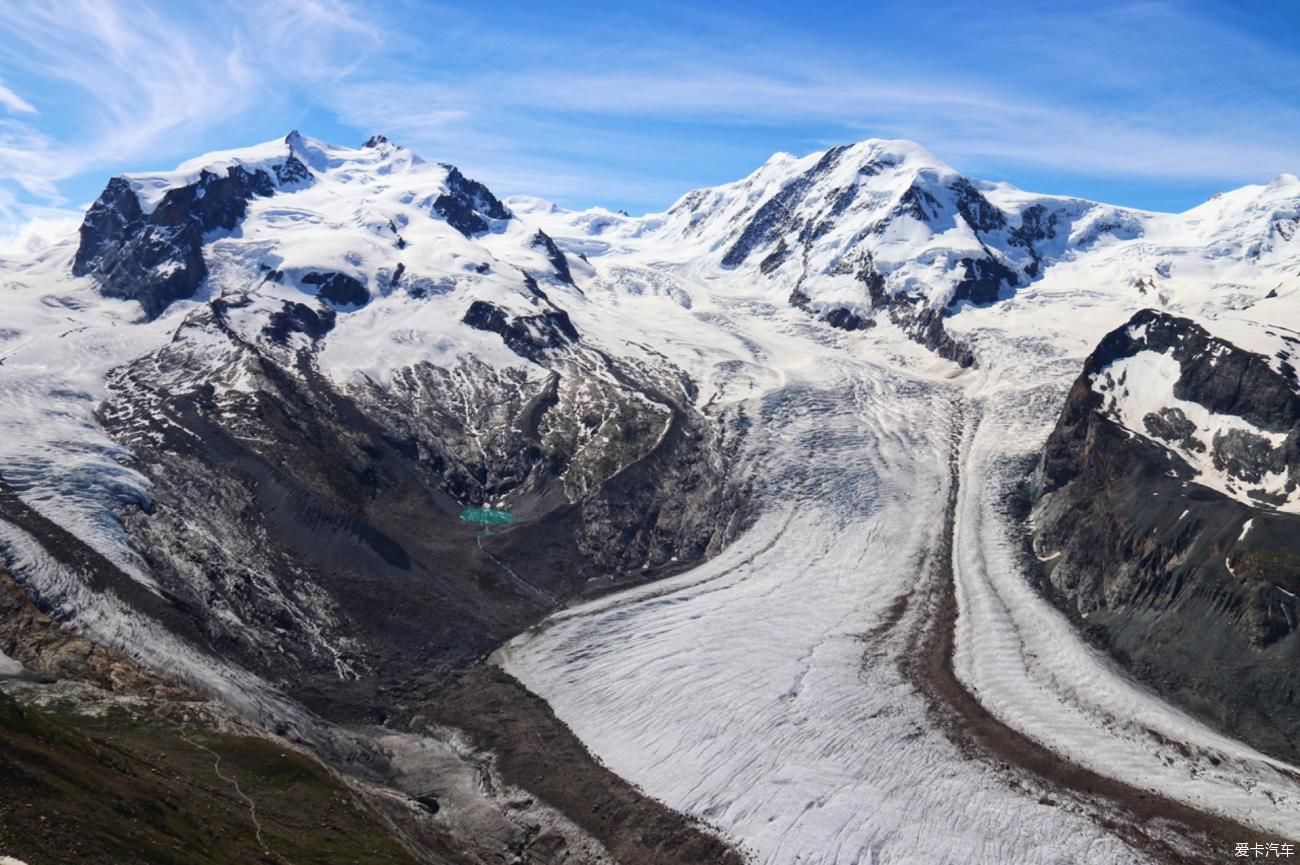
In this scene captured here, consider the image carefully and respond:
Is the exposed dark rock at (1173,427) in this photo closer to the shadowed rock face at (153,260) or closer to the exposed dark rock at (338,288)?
the exposed dark rock at (338,288)

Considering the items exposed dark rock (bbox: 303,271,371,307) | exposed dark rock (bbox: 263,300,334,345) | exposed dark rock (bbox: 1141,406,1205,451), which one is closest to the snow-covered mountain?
exposed dark rock (bbox: 1141,406,1205,451)

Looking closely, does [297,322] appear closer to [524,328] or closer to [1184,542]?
[524,328]

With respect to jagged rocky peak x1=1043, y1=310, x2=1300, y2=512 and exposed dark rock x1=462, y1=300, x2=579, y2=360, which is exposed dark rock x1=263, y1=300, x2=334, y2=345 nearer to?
exposed dark rock x1=462, y1=300, x2=579, y2=360

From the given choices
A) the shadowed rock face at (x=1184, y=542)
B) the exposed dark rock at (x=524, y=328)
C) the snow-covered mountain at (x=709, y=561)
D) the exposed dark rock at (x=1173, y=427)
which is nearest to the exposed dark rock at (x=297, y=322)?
the snow-covered mountain at (x=709, y=561)

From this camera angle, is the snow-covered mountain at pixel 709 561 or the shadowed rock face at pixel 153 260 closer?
the snow-covered mountain at pixel 709 561

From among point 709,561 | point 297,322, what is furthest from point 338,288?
point 709,561

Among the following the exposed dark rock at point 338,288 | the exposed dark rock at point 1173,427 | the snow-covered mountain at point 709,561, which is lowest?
the snow-covered mountain at point 709,561
